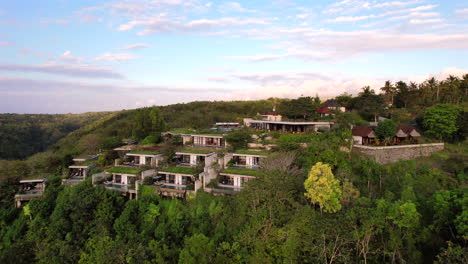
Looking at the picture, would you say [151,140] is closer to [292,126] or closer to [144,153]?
[144,153]

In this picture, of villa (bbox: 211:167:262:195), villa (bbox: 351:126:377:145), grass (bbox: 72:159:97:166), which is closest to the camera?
villa (bbox: 211:167:262:195)

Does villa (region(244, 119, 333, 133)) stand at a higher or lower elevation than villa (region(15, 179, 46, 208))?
higher

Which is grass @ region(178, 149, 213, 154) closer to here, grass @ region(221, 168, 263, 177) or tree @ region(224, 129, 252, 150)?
tree @ region(224, 129, 252, 150)

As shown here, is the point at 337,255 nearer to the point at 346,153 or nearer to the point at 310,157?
the point at 310,157

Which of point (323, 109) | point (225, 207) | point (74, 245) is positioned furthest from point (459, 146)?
point (74, 245)

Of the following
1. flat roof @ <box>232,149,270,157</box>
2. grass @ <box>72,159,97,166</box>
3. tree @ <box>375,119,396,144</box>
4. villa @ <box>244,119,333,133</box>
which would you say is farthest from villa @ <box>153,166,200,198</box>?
tree @ <box>375,119,396,144</box>

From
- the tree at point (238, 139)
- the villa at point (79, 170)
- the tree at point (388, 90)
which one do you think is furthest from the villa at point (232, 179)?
the tree at point (388, 90)

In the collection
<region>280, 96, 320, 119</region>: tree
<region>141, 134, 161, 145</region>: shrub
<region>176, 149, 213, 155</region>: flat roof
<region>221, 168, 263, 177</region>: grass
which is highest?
<region>280, 96, 320, 119</region>: tree
